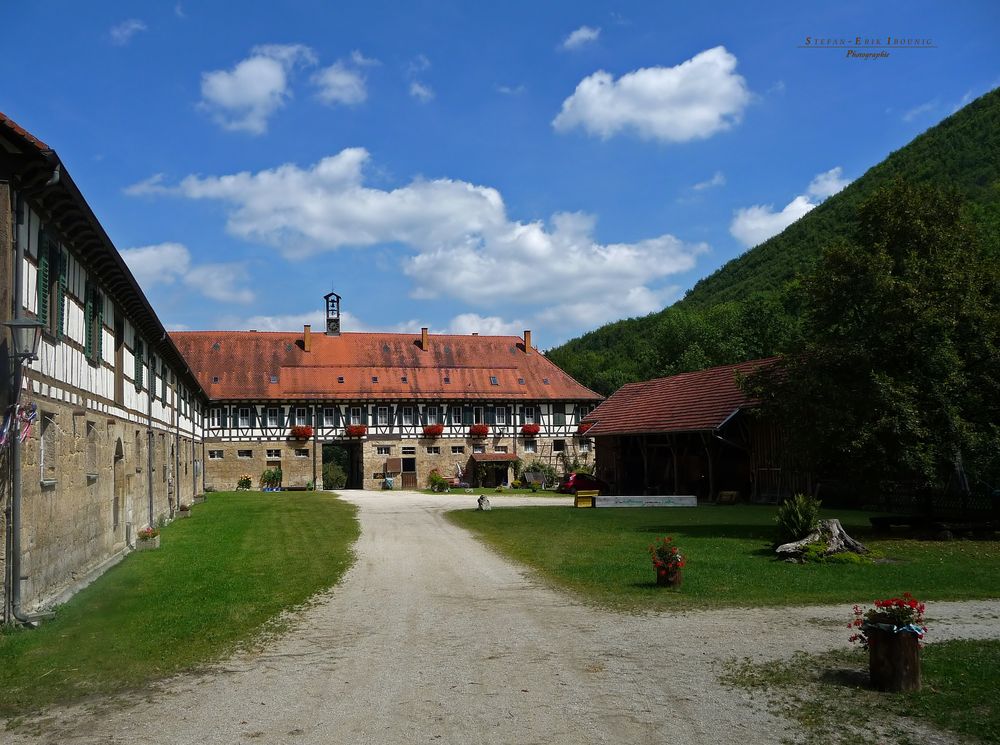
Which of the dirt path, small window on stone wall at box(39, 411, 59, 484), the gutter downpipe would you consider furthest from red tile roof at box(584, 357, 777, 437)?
the gutter downpipe

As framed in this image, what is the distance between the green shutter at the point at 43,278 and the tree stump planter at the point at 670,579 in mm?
9268

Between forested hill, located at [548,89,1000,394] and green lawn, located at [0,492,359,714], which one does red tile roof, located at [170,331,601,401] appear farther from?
green lawn, located at [0,492,359,714]

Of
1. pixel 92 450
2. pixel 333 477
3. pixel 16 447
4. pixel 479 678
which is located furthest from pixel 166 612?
pixel 333 477

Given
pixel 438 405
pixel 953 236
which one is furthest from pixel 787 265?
pixel 953 236

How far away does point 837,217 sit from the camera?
77562 millimetres

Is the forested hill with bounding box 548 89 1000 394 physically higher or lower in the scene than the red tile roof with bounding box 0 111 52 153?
higher

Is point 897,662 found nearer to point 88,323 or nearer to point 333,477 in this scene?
point 88,323

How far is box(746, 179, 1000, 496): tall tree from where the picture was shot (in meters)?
17.6

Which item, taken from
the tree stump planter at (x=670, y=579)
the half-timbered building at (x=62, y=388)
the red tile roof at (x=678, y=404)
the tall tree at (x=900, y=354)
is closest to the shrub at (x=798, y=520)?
the tall tree at (x=900, y=354)

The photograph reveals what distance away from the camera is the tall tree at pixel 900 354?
17562 millimetres

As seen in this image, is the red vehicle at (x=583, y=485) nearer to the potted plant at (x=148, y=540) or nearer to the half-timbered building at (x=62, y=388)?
the half-timbered building at (x=62, y=388)

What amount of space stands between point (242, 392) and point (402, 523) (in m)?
30.3

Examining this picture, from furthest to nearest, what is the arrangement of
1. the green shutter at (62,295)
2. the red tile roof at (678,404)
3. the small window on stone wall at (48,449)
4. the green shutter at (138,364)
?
the red tile roof at (678,404) < the green shutter at (138,364) < the green shutter at (62,295) < the small window on stone wall at (48,449)

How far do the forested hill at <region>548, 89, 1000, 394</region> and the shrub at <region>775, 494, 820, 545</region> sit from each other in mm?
37445
